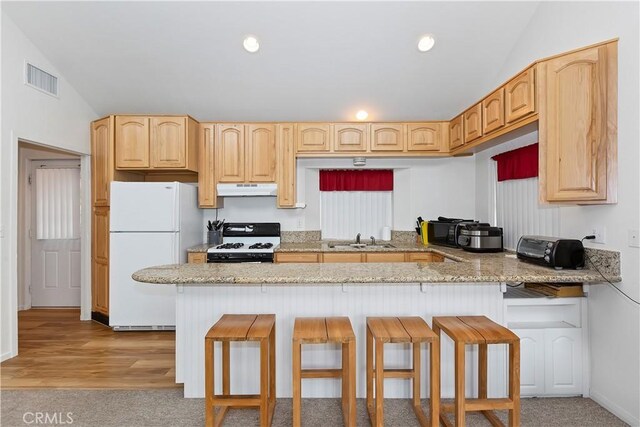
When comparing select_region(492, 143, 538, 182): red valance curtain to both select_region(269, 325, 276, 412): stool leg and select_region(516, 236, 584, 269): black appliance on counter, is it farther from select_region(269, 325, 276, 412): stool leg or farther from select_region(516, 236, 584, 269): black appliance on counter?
select_region(269, 325, 276, 412): stool leg

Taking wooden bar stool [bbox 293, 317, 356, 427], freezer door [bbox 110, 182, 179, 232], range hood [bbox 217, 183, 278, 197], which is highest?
range hood [bbox 217, 183, 278, 197]

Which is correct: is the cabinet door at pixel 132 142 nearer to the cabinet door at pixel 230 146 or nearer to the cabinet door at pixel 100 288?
the cabinet door at pixel 230 146

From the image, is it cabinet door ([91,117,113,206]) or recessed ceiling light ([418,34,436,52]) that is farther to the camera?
cabinet door ([91,117,113,206])

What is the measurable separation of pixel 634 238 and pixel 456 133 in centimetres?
215

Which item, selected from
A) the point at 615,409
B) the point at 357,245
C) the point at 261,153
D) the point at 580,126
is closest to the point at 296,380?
the point at 615,409

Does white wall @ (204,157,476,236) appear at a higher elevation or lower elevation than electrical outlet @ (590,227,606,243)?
higher

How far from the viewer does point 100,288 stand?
4012 mm

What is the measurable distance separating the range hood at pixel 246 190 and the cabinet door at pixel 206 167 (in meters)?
0.11

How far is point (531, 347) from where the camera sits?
2.38 metres

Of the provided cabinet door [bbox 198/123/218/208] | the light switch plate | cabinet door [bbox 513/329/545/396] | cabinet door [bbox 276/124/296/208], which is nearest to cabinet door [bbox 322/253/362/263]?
cabinet door [bbox 276/124/296/208]

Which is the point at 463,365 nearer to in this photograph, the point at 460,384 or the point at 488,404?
the point at 460,384

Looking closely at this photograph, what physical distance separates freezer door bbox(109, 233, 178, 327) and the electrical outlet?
361 cm

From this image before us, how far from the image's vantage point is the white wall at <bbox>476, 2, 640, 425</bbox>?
2041 mm

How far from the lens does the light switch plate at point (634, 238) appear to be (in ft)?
6.62
